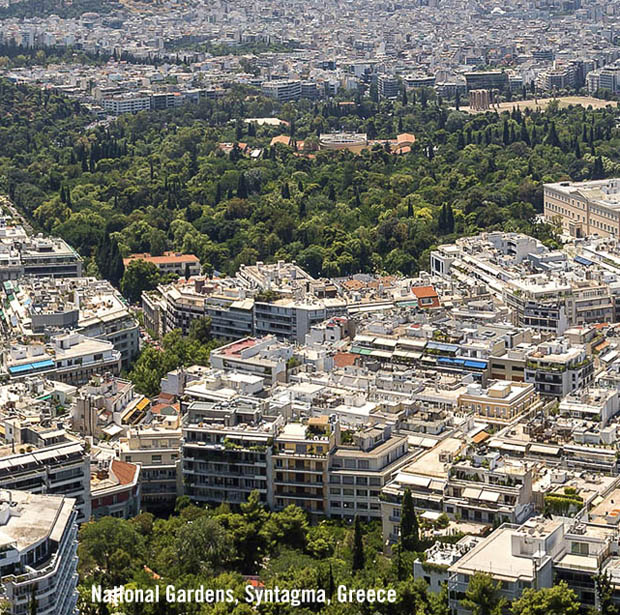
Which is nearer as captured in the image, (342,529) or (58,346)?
(342,529)

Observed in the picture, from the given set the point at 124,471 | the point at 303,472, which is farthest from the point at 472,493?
the point at 124,471

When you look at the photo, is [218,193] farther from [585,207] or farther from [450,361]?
[450,361]

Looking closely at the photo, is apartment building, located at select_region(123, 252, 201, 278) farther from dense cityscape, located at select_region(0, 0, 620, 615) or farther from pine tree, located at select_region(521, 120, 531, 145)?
pine tree, located at select_region(521, 120, 531, 145)

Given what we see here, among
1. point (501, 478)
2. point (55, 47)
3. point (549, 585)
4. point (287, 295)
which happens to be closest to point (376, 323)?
point (287, 295)

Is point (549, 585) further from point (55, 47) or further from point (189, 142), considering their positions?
point (55, 47)

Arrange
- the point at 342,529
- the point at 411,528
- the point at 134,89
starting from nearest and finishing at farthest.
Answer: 1. the point at 411,528
2. the point at 342,529
3. the point at 134,89

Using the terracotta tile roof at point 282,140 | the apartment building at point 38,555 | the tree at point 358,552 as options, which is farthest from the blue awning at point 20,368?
the terracotta tile roof at point 282,140
